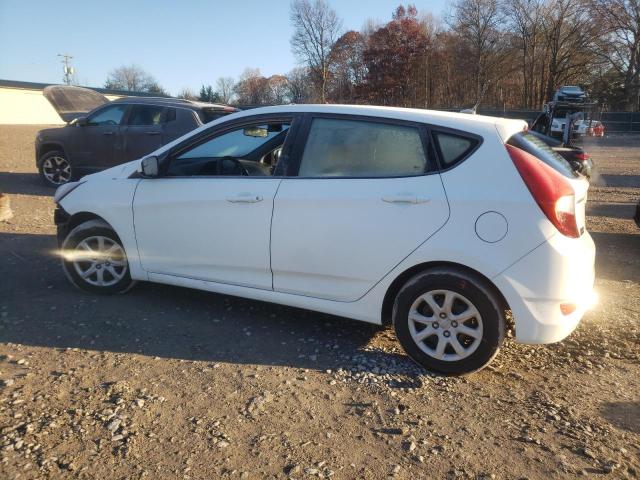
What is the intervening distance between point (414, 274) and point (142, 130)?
7.46 meters

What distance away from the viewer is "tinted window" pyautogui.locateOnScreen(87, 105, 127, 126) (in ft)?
32.2

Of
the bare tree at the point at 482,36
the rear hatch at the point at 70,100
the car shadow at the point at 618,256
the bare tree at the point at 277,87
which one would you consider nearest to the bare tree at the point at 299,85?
the bare tree at the point at 277,87

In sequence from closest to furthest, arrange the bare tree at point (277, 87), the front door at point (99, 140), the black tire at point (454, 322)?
the black tire at point (454, 322), the front door at point (99, 140), the bare tree at point (277, 87)

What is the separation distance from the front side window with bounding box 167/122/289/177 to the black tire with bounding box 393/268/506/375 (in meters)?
1.49

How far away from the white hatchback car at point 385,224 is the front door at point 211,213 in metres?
0.01

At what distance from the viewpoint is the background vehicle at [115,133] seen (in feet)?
30.4

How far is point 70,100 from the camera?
1739 cm

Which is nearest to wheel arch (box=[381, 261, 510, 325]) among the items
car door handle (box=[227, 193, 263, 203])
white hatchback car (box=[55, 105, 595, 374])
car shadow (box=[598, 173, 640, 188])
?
white hatchback car (box=[55, 105, 595, 374])

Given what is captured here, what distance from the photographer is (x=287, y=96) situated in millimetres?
65688

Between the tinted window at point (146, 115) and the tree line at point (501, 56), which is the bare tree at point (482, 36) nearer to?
the tree line at point (501, 56)

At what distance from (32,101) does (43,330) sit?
36148 millimetres

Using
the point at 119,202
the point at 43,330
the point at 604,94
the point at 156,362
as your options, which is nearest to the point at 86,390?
the point at 156,362

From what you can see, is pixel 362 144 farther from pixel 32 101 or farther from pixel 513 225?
pixel 32 101

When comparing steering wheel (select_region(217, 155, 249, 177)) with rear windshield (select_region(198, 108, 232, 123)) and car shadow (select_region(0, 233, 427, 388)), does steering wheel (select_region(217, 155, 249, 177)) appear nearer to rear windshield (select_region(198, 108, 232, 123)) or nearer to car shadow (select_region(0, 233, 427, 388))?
car shadow (select_region(0, 233, 427, 388))
